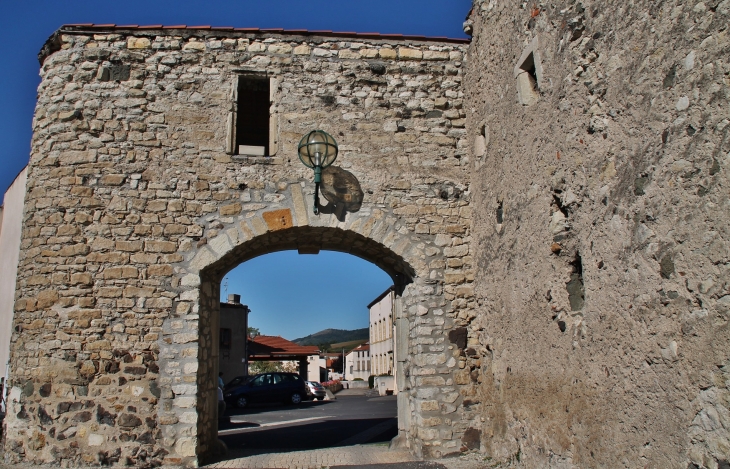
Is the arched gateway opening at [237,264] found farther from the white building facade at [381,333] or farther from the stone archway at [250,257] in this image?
the white building facade at [381,333]

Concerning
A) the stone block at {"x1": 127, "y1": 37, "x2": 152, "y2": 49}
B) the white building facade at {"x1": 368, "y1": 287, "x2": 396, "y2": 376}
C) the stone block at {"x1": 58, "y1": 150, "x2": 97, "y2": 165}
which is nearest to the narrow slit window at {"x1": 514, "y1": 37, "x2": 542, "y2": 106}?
the stone block at {"x1": 127, "y1": 37, "x2": 152, "y2": 49}

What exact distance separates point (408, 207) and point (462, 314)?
136 cm

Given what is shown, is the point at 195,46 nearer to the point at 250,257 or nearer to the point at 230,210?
the point at 230,210

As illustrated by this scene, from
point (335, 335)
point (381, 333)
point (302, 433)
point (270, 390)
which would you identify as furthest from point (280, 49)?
point (335, 335)

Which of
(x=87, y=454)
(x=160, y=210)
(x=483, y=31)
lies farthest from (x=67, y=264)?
(x=483, y=31)

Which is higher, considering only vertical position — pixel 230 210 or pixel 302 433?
pixel 230 210

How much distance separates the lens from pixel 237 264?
7.06 metres

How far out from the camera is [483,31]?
638 centimetres

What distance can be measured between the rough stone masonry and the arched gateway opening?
0.04 m

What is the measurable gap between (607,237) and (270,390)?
1605cm

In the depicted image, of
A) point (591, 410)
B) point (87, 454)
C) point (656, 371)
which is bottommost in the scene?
point (87, 454)

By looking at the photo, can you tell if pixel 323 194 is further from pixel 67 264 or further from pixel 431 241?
A: pixel 67 264

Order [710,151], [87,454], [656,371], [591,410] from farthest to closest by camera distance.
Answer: [87,454], [591,410], [656,371], [710,151]

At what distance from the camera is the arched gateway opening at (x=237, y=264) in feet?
19.9
